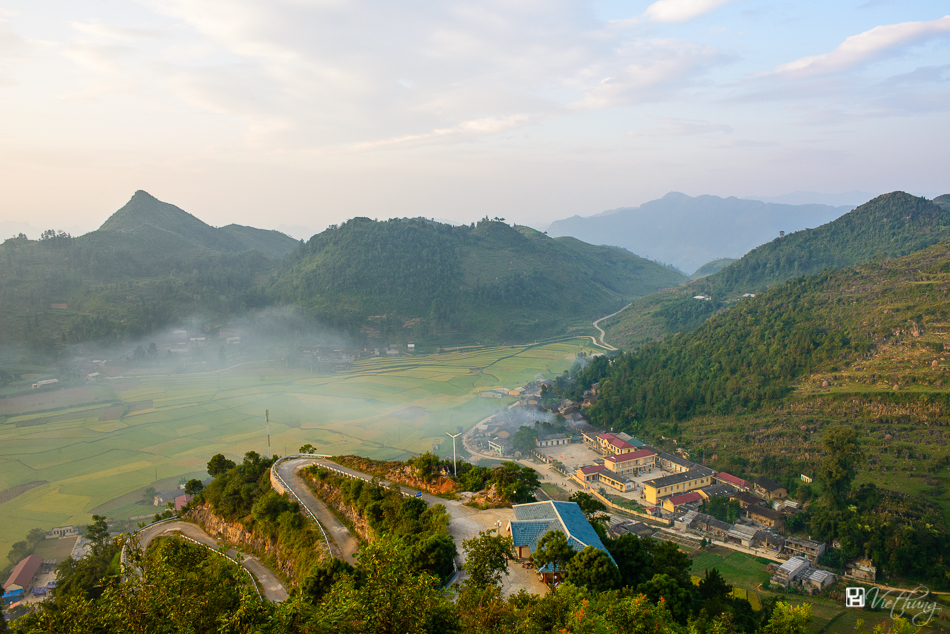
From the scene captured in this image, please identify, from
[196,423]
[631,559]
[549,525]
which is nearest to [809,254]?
[631,559]

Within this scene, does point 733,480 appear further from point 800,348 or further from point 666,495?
point 800,348

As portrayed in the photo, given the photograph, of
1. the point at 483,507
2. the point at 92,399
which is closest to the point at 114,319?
the point at 92,399

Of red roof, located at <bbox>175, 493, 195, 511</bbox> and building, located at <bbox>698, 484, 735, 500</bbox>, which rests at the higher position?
red roof, located at <bbox>175, 493, 195, 511</bbox>

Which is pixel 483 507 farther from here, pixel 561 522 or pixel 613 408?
pixel 613 408

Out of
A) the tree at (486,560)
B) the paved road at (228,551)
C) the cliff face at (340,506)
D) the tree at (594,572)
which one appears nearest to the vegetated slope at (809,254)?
the cliff face at (340,506)

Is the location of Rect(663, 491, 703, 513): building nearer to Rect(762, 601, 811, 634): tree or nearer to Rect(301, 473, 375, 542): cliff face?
Rect(301, 473, 375, 542): cliff face

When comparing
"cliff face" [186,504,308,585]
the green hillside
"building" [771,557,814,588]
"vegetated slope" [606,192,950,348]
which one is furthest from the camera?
"vegetated slope" [606,192,950,348]

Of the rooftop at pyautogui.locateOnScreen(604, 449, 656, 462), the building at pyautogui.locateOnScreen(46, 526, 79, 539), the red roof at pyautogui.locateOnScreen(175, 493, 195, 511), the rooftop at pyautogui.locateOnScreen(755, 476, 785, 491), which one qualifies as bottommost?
the rooftop at pyautogui.locateOnScreen(755, 476, 785, 491)

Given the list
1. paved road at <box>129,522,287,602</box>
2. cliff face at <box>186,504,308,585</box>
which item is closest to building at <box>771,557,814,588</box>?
cliff face at <box>186,504,308,585</box>
